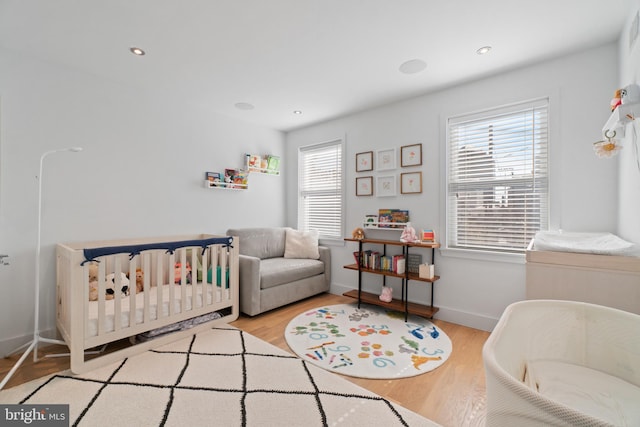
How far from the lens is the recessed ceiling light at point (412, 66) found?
2.42 metres

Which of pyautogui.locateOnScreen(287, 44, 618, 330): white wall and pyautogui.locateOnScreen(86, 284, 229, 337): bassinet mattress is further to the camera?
pyautogui.locateOnScreen(287, 44, 618, 330): white wall

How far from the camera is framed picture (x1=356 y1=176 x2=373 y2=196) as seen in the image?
3.51m

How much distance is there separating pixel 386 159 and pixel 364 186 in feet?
1.40

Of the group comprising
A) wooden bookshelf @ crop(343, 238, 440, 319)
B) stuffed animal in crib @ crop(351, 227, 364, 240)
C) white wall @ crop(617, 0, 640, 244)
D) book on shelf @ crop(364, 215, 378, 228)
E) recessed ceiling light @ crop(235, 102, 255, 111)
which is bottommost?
wooden bookshelf @ crop(343, 238, 440, 319)

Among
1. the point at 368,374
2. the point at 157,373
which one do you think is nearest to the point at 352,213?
the point at 368,374

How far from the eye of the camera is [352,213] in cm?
370

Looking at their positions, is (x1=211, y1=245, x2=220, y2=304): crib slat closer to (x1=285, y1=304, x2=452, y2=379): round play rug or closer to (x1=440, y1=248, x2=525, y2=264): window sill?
(x1=285, y1=304, x2=452, y2=379): round play rug

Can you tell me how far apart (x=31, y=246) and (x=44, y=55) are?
5.08 ft

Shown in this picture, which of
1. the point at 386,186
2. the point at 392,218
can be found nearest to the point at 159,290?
the point at 392,218

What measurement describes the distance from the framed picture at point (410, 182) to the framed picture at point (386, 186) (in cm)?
10

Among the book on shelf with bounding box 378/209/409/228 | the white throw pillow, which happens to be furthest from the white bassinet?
the white throw pillow

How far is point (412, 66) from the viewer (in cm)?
248

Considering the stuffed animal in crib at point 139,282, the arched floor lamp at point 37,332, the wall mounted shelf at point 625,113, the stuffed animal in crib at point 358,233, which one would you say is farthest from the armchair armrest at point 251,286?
the wall mounted shelf at point 625,113

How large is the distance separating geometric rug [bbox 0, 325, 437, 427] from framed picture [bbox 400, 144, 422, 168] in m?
2.24
